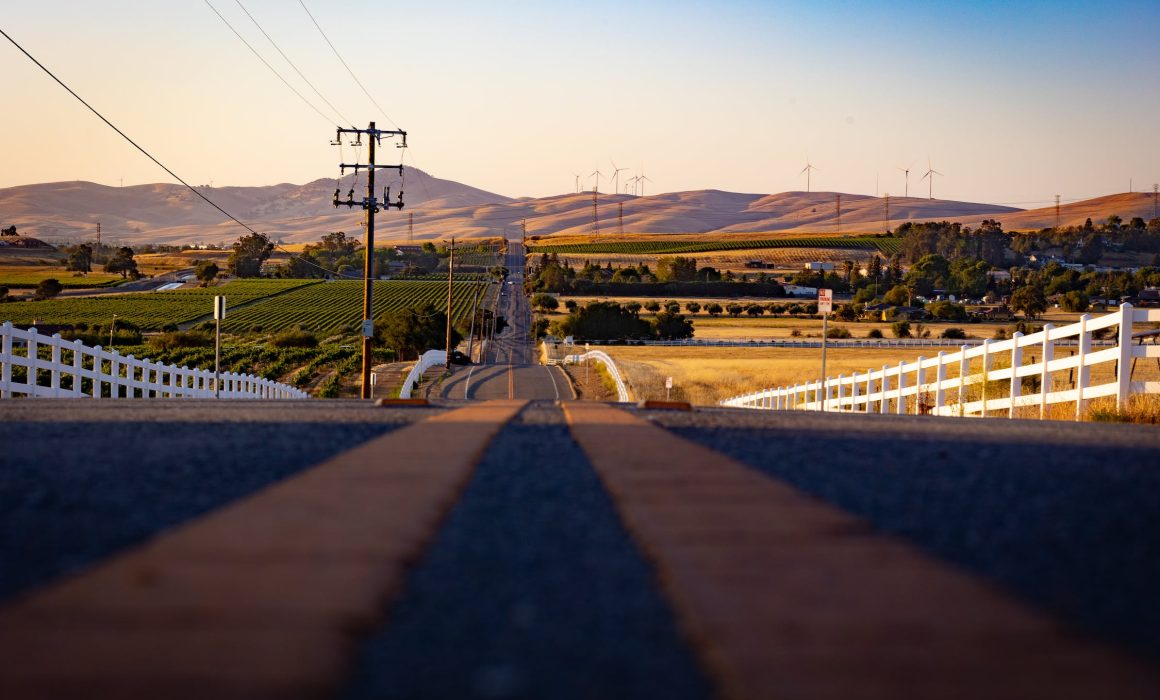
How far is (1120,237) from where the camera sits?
18638 cm

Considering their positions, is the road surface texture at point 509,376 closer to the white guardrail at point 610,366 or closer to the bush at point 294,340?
the white guardrail at point 610,366

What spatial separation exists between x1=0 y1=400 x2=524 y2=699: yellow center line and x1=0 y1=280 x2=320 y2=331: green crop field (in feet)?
266

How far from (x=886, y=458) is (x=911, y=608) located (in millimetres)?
4369

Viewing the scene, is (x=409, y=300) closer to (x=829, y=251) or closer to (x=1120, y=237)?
(x=829, y=251)

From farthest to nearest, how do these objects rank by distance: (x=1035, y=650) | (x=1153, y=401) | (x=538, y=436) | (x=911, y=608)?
(x=1153, y=401) < (x=538, y=436) < (x=911, y=608) < (x=1035, y=650)

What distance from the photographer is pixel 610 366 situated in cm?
5150

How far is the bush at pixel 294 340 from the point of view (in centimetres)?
7925

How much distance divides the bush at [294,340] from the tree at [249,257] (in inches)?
2859

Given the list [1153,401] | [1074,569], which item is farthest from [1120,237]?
[1074,569]

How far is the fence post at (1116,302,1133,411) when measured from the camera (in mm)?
14898

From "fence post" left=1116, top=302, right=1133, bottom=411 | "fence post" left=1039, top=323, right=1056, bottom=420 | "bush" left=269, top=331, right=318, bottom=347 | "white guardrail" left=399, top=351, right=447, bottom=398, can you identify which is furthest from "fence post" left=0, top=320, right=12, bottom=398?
"bush" left=269, top=331, right=318, bottom=347

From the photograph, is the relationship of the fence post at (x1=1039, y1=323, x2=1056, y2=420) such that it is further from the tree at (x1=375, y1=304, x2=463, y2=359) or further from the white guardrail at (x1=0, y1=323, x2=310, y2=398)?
the tree at (x1=375, y1=304, x2=463, y2=359)

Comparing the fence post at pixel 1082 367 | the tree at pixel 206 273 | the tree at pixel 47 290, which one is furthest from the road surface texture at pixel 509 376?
the tree at pixel 206 273

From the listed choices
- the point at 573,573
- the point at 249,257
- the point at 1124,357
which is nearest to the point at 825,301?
the point at 1124,357
